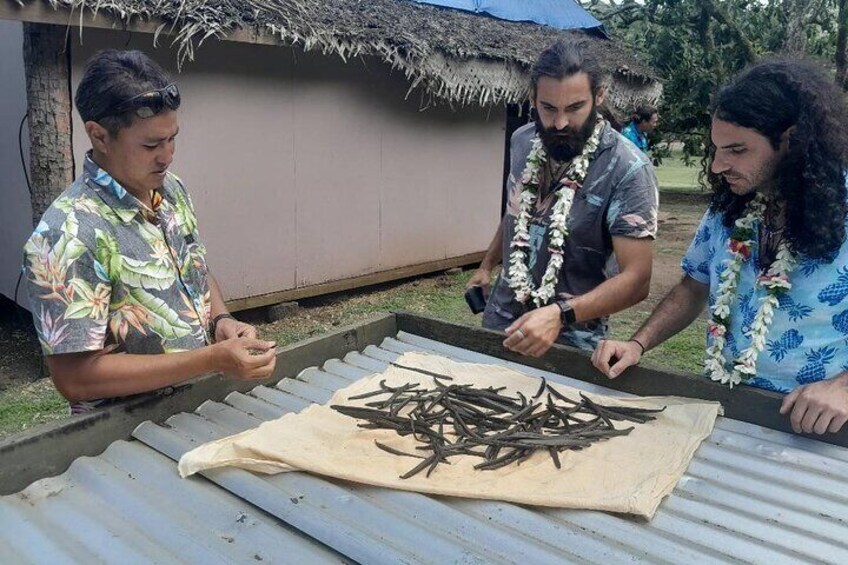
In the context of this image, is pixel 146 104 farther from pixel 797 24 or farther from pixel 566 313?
pixel 797 24

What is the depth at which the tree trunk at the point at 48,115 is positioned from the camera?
5.20 m

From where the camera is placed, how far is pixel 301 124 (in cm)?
714

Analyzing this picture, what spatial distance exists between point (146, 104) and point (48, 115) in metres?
3.85

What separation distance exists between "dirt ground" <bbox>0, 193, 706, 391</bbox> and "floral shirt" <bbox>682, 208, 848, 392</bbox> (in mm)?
4824

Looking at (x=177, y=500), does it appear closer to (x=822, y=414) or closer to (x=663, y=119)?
(x=822, y=414)

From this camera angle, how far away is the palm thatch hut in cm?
536

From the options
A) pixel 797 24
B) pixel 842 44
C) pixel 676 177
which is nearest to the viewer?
pixel 842 44

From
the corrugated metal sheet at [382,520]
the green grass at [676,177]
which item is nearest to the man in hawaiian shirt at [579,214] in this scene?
the corrugated metal sheet at [382,520]

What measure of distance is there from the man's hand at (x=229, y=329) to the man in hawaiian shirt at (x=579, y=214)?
975 mm

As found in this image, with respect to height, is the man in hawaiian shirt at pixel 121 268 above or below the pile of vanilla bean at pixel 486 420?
above

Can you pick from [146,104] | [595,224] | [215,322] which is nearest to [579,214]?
[595,224]

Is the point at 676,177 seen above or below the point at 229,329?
below

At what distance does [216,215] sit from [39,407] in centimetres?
235

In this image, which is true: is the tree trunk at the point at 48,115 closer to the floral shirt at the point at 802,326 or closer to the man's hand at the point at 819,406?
the floral shirt at the point at 802,326
